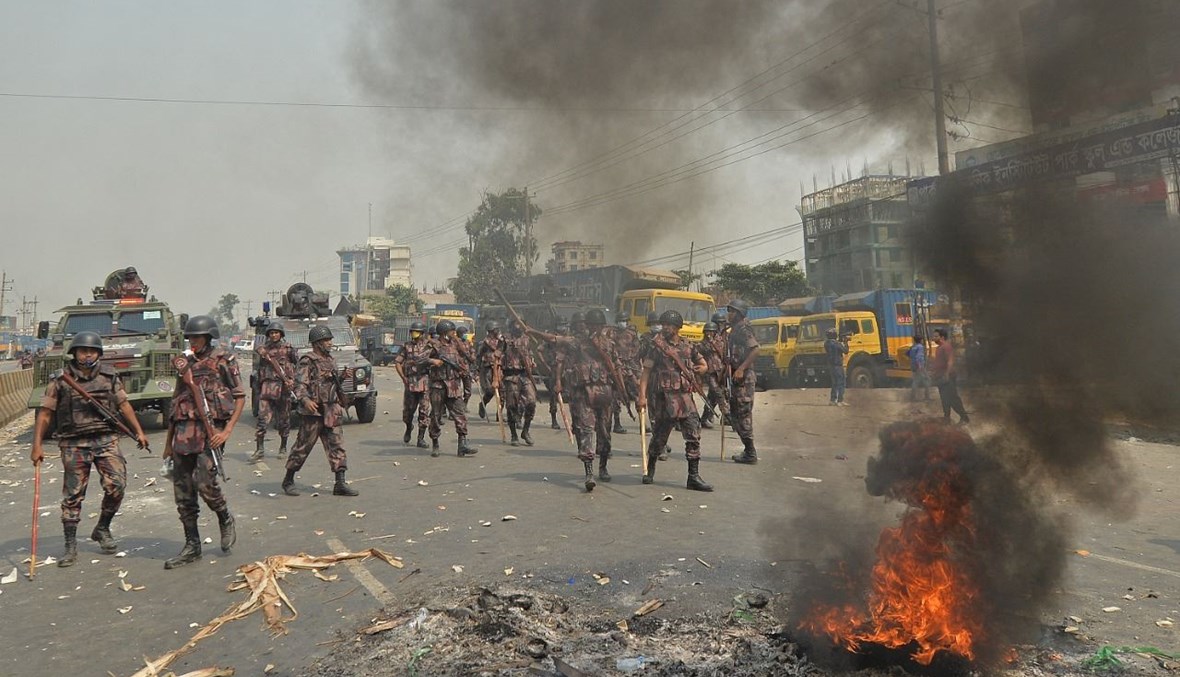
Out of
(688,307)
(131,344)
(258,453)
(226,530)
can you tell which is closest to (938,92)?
(226,530)

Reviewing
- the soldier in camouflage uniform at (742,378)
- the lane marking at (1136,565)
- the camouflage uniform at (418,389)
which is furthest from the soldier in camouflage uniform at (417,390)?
the lane marking at (1136,565)

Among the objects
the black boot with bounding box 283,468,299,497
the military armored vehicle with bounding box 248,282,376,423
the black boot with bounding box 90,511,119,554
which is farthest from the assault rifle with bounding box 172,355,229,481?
the military armored vehicle with bounding box 248,282,376,423

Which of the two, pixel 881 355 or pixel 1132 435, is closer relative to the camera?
pixel 1132 435

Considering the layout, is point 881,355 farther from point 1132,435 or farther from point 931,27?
point 931,27

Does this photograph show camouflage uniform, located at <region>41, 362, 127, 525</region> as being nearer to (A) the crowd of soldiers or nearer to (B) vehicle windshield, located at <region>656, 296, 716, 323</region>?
(A) the crowd of soldiers

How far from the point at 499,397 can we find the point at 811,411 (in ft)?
23.5

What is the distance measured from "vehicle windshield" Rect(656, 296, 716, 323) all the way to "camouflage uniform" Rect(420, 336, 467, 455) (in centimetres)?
951

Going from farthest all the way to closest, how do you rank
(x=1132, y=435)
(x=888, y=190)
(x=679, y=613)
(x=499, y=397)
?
(x=499, y=397)
(x=1132, y=435)
(x=888, y=190)
(x=679, y=613)

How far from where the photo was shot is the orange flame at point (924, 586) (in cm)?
317

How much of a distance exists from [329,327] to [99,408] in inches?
366

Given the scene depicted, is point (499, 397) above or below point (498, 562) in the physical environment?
above

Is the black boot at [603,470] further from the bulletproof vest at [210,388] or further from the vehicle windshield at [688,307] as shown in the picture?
the vehicle windshield at [688,307]

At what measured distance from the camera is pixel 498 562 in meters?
4.92

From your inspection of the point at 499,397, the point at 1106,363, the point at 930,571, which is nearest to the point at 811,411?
the point at 499,397
